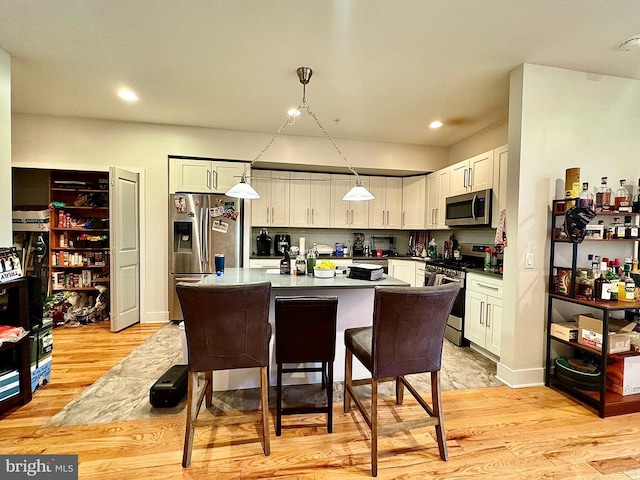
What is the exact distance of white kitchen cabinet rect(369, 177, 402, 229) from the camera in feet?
15.7

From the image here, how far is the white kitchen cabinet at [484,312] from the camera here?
9.24ft

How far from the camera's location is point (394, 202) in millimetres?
4875

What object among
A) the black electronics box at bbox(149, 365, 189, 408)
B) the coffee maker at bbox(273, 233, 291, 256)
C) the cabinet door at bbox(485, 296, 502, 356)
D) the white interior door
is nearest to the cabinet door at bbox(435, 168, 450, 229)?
the cabinet door at bbox(485, 296, 502, 356)

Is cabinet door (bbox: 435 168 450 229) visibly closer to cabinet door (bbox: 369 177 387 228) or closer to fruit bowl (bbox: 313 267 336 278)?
cabinet door (bbox: 369 177 387 228)

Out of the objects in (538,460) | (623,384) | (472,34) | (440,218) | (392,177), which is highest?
(472,34)

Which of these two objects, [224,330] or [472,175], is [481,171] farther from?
[224,330]

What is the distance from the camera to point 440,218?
425cm

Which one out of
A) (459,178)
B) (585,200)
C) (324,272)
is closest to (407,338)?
(324,272)

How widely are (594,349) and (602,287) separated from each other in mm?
460

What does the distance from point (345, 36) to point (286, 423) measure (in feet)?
8.75

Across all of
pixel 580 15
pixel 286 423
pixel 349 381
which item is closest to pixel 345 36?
pixel 580 15

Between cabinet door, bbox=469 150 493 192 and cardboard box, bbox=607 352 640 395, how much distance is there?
186 centimetres

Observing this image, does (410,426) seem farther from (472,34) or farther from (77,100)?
(77,100)

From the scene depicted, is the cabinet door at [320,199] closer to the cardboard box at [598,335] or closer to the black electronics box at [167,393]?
the black electronics box at [167,393]
